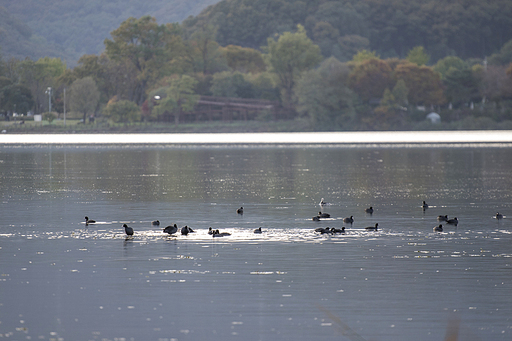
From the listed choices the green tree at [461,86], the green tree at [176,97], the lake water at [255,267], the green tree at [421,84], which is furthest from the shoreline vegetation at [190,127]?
the lake water at [255,267]

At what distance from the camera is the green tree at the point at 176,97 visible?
7554 inches

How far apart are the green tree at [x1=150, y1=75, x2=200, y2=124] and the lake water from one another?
5824 inches

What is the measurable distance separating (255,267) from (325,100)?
15979 cm

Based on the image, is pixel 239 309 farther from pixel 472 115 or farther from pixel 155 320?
pixel 472 115

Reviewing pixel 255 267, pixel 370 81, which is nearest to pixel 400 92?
pixel 370 81

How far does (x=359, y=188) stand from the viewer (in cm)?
4641

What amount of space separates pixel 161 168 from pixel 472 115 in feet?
437

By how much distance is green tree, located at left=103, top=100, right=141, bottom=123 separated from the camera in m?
190

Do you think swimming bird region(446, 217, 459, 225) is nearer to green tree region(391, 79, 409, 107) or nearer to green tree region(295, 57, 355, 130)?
green tree region(295, 57, 355, 130)

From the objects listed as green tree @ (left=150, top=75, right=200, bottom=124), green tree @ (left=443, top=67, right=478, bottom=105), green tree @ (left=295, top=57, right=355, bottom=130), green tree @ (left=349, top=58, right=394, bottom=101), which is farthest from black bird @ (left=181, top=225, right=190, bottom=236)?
green tree @ (left=443, top=67, right=478, bottom=105)

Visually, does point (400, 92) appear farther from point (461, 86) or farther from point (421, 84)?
point (461, 86)

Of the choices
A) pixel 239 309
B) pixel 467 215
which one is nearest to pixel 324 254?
pixel 239 309

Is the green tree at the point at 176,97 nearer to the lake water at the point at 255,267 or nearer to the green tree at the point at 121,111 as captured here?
the green tree at the point at 121,111

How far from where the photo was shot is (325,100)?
587 ft
